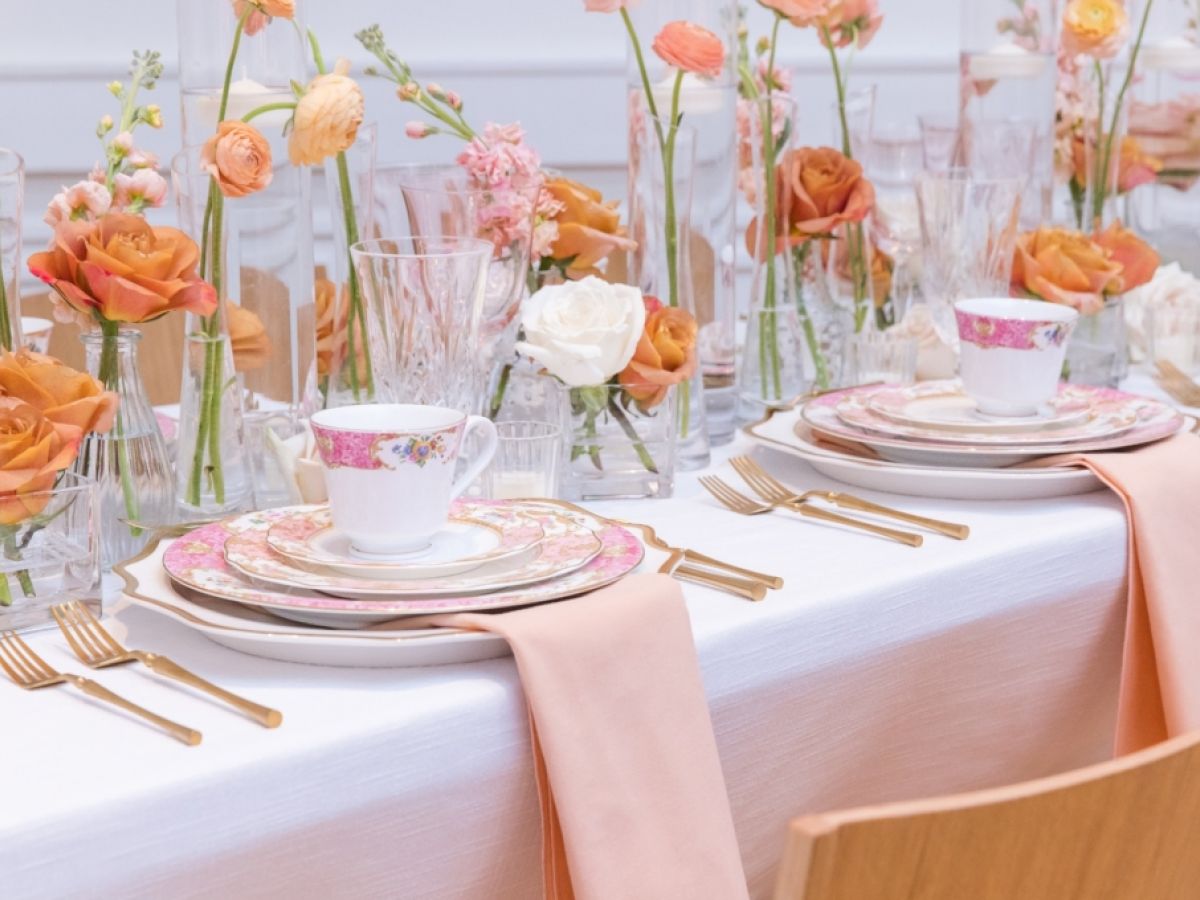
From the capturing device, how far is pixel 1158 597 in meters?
1.12

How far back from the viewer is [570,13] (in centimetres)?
278

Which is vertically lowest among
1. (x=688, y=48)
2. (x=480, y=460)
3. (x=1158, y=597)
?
(x=1158, y=597)

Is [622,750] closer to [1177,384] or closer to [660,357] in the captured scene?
[660,357]

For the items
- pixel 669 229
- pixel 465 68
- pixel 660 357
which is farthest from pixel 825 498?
pixel 465 68

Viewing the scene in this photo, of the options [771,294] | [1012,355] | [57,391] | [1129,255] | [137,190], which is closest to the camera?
[57,391]

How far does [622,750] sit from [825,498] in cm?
39

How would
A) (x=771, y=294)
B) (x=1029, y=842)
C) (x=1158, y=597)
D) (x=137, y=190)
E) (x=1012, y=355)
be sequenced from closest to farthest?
1. (x=1029, y=842)
2. (x=137, y=190)
3. (x=1158, y=597)
4. (x=1012, y=355)
5. (x=771, y=294)

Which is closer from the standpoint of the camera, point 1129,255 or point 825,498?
point 825,498

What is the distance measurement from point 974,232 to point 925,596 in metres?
0.51

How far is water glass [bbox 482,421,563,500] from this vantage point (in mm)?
1134

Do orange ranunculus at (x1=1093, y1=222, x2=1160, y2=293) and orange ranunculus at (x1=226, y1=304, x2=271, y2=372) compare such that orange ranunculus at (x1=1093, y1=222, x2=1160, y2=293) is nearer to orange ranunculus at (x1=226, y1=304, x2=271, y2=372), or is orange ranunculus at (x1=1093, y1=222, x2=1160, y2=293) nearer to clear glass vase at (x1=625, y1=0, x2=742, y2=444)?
clear glass vase at (x1=625, y1=0, x2=742, y2=444)

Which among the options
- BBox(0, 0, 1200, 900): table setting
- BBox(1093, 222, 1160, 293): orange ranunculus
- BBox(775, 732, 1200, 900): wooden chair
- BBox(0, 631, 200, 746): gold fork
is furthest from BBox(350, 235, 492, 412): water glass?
BBox(1093, 222, 1160, 293): orange ranunculus

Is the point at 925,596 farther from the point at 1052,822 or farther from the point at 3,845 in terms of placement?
the point at 3,845

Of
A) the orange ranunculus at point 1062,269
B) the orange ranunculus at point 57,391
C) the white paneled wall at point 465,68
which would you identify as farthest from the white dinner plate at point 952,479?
the white paneled wall at point 465,68
